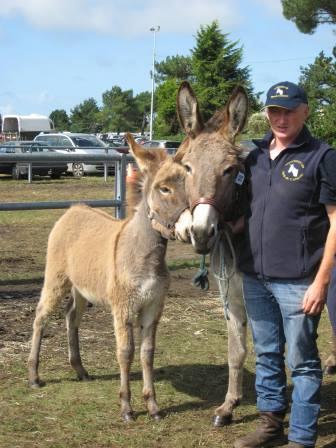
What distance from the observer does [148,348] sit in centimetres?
471

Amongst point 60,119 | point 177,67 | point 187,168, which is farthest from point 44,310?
point 60,119

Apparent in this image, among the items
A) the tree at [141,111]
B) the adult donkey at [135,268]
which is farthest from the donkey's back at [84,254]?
the tree at [141,111]

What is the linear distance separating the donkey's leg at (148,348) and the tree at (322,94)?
15.0 meters

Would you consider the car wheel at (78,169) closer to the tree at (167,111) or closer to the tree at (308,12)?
the tree at (308,12)

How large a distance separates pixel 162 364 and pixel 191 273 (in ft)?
12.0

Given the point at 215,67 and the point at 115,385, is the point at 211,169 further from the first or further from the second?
the point at 215,67

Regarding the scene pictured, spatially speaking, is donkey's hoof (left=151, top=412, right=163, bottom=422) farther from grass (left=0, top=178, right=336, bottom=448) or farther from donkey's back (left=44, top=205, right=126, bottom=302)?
donkey's back (left=44, top=205, right=126, bottom=302)

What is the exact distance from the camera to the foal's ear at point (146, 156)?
4.66m

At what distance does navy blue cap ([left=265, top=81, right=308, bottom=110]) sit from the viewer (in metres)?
3.68

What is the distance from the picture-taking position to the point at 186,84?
4133 mm

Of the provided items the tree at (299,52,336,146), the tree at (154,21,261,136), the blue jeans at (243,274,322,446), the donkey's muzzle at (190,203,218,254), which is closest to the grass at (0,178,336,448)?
the blue jeans at (243,274,322,446)

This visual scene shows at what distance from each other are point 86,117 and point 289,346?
115041 millimetres

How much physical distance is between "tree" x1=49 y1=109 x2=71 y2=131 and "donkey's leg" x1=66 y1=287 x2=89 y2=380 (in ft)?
367

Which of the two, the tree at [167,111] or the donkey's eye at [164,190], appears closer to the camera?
the donkey's eye at [164,190]
